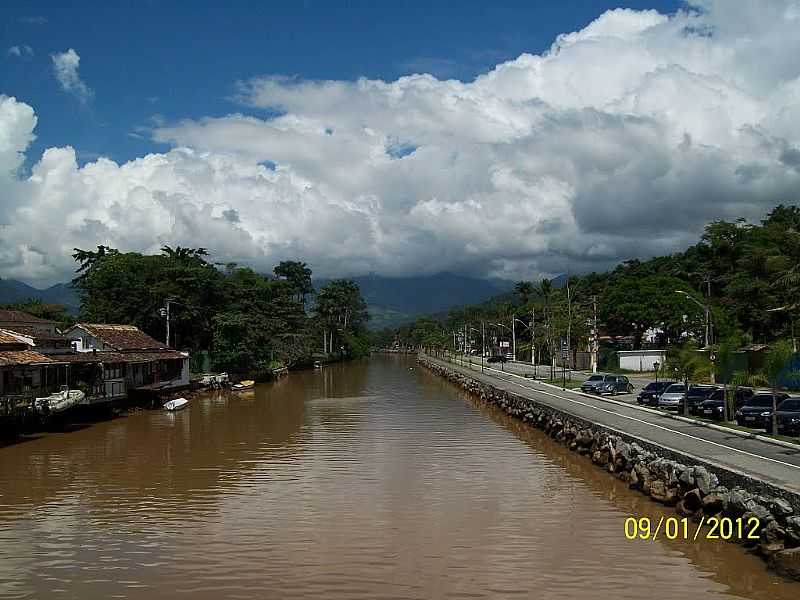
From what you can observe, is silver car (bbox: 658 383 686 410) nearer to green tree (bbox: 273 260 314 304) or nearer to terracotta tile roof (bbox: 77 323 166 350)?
terracotta tile roof (bbox: 77 323 166 350)

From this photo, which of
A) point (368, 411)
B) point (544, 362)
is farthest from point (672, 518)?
point (544, 362)

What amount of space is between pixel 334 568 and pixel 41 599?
528cm

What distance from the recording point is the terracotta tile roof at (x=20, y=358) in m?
32.6

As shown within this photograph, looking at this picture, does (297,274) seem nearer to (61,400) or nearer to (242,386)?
(242,386)

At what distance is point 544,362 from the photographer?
346 ft

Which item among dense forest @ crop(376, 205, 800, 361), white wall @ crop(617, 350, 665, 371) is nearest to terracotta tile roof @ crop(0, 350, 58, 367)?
dense forest @ crop(376, 205, 800, 361)

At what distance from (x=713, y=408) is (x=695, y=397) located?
2.66m

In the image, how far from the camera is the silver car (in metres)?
36.1

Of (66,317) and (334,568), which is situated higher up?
(66,317)

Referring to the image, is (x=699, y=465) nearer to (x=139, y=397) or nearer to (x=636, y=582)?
(x=636, y=582)

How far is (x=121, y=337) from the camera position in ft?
177

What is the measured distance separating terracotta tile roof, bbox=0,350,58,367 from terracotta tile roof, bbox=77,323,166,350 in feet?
48.0

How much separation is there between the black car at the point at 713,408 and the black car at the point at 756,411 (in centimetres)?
219

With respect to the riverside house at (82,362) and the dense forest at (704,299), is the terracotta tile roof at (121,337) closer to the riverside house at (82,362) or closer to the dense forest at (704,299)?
the riverside house at (82,362)
